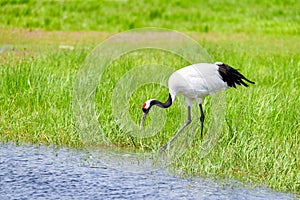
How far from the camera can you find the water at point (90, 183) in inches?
235

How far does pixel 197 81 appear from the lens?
731 cm

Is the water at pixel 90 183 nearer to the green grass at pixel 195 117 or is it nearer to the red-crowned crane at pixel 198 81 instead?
the green grass at pixel 195 117

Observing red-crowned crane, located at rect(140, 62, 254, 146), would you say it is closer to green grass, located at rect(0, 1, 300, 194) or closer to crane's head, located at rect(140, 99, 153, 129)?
crane's head, located at rect(140, 99, 153, 129)

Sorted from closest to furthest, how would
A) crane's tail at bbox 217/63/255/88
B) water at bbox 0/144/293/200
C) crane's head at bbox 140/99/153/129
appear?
1. water at bbox 0/144/293/200
2. crane's head at bbox 140/99/153/129
3. crane's tail at bbox 217/63/255/88

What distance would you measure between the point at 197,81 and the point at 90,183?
1.67m

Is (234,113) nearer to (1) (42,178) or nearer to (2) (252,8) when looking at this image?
(1) (42,178)

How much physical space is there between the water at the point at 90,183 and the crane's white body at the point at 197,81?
100cm

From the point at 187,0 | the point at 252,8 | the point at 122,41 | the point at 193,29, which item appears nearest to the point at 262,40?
the point at 193,29

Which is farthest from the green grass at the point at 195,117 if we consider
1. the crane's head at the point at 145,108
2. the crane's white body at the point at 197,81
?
the crane's white body at the point at 197,81

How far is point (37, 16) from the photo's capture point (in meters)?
18.2

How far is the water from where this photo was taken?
19.6 ft

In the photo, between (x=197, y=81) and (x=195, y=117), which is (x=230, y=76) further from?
(x=195, y=117)

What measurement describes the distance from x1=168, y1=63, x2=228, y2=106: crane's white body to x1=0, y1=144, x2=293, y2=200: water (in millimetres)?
995

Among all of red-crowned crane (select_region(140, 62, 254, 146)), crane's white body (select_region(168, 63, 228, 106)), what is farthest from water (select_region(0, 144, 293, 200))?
crane's white body (select_region(168, 63, 228, 106))
